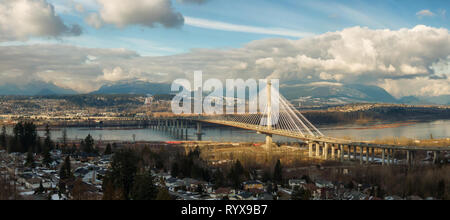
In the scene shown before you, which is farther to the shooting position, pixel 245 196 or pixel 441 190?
pixel 441 190

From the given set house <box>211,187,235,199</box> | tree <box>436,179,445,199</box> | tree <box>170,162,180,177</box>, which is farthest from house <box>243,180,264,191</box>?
tree <box>436,179,445,199</box>

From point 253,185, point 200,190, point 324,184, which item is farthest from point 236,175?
point 324,184

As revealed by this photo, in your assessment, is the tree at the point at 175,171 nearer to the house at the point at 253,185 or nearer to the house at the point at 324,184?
the house at the point at 253,185

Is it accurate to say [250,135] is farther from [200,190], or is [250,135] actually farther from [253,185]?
[200,190]

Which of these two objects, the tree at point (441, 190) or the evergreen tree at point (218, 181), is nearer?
the tree at point (441, 190)

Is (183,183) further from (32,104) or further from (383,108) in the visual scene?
(32,104)

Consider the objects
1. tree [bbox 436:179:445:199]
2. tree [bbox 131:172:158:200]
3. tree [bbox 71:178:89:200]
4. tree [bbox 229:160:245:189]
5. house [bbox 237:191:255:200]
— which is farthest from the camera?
tree [bbox 229:160:245:189]

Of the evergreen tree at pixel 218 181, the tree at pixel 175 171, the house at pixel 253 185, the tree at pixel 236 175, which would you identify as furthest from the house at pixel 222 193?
the tree at pixel 175 171

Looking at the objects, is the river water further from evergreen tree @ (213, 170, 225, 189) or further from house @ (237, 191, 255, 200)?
house @ (237, 191, 255, 200)
